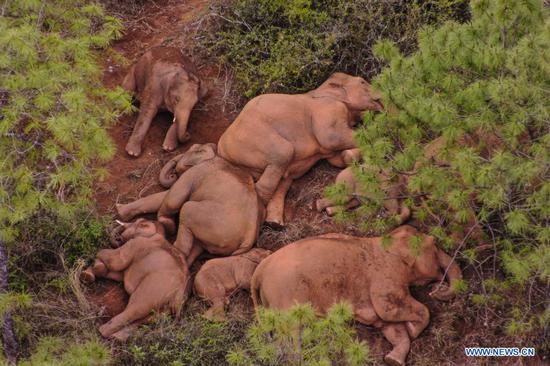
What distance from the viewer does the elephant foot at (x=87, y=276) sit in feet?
20.7

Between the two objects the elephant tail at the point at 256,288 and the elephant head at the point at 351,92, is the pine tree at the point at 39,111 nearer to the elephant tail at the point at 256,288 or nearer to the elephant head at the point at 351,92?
the elephant tail at the point at 256,288

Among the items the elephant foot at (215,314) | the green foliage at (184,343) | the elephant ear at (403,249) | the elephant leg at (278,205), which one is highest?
the elephant ear at (403,249)

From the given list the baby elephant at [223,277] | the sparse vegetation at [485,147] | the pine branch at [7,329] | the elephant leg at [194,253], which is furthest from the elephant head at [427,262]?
the pine branch at [7,329]

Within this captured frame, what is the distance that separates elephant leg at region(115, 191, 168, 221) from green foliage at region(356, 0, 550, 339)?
1906 mm

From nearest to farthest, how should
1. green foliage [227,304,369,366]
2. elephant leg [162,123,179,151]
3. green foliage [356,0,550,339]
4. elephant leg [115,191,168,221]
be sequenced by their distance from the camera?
green foliage [227,304,369,366], green foliage [356,0,550,339], elephant leg [115,191,168,221], elephant leg [162,123,179,151]

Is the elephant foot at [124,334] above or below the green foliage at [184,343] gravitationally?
below

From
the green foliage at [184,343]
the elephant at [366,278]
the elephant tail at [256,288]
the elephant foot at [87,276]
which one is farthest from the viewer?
the elephant foot at [87,276]

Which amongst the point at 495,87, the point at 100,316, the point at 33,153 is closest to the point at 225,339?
the point at 100,316

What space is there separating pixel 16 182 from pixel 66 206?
485 mm

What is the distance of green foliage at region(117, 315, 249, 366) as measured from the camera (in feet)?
18.4

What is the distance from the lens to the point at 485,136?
5.65 m

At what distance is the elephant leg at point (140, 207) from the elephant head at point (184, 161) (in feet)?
0.79

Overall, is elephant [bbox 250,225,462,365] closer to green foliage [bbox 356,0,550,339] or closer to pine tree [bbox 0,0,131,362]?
green foliage [bbox 356,0,550,339]

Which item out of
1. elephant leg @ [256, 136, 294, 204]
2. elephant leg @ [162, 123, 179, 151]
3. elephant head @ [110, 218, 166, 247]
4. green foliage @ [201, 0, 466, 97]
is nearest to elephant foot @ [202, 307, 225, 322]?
elephant head @ [110, 218, 166, 247]
